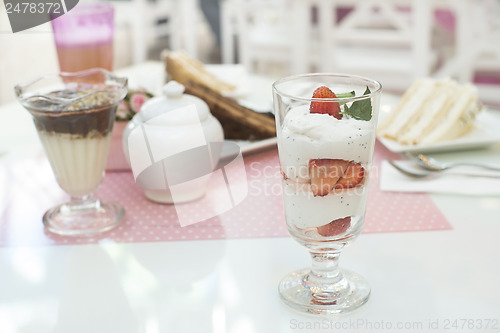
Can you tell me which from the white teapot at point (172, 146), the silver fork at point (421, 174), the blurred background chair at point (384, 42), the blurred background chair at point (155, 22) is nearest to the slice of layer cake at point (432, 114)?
the silver fork at point (421, 174)

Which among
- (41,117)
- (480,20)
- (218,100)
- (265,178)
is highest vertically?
(41,117)

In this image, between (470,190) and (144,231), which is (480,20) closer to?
(470,190)

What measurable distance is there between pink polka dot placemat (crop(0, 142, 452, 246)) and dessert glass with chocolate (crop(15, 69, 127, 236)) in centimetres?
4

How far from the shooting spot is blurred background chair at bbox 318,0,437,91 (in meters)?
2.74

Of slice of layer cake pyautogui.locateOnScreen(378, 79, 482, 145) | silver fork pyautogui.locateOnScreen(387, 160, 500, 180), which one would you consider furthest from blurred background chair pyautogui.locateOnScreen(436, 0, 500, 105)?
silver fork pyautogui.locateOnScreen(387, 160, 500, 180)

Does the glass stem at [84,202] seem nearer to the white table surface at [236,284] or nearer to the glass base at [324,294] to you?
the white table surface at [236,284]

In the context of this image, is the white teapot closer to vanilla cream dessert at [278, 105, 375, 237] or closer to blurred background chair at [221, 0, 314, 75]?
vanilla cream dessert at [278, 105, 375, 237]

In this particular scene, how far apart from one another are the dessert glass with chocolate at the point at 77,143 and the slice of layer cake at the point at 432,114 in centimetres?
63

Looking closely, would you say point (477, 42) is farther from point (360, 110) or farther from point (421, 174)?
point (360, 110)

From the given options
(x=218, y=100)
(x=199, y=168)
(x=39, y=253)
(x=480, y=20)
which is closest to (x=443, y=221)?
(x=199, y=168)

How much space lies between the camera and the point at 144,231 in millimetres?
1023

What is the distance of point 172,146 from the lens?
1070 millimetres

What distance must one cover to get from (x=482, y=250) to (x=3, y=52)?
204 cm

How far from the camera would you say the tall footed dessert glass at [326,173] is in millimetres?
715
